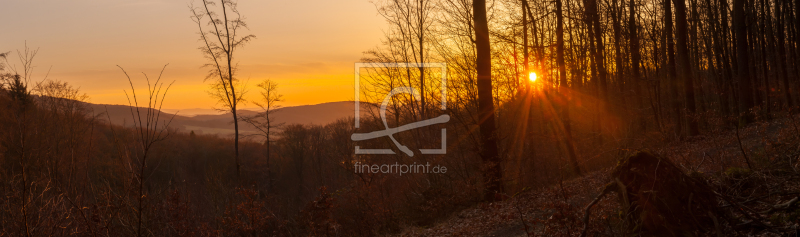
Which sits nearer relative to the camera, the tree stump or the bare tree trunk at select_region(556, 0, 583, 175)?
the tree stump

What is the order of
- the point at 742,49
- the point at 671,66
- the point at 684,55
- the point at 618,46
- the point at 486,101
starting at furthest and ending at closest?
the point at 618,46 → the point at 742,49 → the point at 671,66 → the point at 684,55 → the point at 486,101

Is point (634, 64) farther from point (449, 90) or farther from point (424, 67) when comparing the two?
point (424, 67)

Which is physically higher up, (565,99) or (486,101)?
(565,99)

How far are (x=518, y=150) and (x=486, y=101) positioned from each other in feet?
19.2

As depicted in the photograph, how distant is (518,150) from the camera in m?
15.0

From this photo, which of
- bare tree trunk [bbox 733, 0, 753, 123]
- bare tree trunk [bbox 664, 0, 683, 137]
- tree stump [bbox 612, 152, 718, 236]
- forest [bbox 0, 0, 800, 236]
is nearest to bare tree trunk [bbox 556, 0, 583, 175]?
forest [bbox 0, 0, 800, 236]

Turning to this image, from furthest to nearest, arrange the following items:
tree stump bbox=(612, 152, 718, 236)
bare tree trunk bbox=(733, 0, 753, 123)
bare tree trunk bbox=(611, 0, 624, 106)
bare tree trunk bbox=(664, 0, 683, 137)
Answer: bare tree trunk bbox=(611, 0, 624, 106)
bare tree trunk bbox=(733, 0, 753, 123)
bare tree trunk bbox=(664, 0, 683, 137)
tree stump bbox=(612, 152, 718, 236)

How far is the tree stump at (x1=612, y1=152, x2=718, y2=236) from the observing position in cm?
417

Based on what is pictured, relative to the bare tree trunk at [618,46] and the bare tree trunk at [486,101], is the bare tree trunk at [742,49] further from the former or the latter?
the bare tree trunk at [486,101]

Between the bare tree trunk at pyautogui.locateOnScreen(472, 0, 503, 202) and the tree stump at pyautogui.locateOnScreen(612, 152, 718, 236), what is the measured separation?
547 cm

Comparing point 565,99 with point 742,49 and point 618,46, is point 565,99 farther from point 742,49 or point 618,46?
point 742,49

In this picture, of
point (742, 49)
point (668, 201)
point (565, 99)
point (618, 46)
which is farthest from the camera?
point (618, 46)

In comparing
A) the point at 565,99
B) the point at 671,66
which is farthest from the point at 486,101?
the point at 671,66

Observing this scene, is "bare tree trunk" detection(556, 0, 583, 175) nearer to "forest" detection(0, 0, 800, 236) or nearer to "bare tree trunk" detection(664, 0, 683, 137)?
Result: "forest" detection(0, 0, 800, 236)
